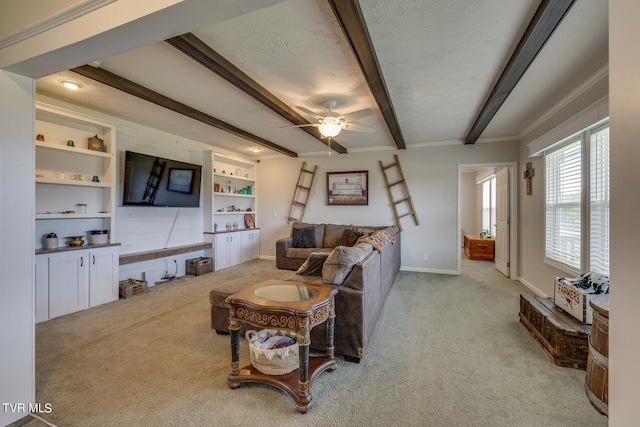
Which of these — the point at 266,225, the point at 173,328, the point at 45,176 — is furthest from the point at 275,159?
the point at 173,328

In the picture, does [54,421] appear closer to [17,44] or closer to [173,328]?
[173,328]

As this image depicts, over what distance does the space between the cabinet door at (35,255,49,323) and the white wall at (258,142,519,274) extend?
14.0ft

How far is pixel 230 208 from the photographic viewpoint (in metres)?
6.09

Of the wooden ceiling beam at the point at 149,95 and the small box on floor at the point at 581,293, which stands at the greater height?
the wooden ceiling beam at the point at 149,95

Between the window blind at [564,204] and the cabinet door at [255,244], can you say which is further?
the cabinet door at [255,244]

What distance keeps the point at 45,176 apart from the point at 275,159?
4033mm

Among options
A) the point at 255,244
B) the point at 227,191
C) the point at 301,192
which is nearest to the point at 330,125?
the point at 301,192

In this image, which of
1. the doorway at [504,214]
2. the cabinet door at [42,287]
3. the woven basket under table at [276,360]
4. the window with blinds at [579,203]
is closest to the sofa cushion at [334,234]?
the doorway at [504,214]

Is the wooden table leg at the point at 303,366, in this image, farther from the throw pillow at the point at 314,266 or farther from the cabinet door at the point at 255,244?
the cabinet door at the point at 255,244

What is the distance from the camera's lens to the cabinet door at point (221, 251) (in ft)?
17.5

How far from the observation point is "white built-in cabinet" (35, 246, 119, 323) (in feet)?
9.82

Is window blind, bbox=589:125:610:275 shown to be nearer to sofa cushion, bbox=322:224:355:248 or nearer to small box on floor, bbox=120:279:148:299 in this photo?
sofa cushion, bbox=322:224:355:248

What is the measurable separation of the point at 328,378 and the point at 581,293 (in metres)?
2.16

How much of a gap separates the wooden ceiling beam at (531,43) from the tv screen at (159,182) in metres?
4.57
